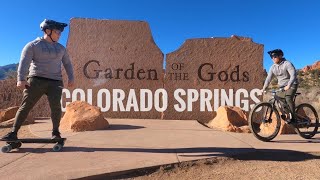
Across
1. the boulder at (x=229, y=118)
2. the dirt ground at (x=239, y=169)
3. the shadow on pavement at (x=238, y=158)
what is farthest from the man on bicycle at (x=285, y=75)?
the dirt ground at (x=239, y=169)

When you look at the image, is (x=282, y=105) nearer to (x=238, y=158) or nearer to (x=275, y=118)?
(x=275, y=118)

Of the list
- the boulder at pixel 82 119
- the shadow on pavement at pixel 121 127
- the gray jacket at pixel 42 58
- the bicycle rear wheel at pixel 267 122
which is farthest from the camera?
the shadow on pavement at pixel 121 127

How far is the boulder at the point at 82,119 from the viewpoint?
5.86 meters

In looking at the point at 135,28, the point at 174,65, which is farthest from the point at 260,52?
the point at 135,28

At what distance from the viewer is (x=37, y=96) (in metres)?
4.31

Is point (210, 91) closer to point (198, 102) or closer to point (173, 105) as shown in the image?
point (198, 102)

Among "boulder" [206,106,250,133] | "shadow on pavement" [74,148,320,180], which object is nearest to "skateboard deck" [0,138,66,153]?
"shadow on pavement" [74,148,320,180]

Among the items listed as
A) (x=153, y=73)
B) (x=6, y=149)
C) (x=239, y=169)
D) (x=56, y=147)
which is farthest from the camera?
(x=153, y=73)

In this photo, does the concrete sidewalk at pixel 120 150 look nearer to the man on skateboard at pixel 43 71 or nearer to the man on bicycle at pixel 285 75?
the man on skateboard at pixel 43 71

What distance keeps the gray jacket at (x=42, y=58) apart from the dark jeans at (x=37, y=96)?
0.08 m

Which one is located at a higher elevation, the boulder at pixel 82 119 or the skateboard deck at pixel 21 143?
the boulder at pixel 82 119

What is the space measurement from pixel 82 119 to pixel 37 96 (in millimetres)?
1679

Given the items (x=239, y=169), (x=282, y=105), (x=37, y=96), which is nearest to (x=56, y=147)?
(x=37, y=96)

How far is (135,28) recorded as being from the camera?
8.64 metres
